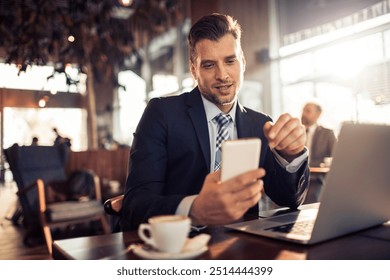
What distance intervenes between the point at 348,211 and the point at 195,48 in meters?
0.82

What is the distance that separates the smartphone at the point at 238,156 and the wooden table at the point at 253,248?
0.54 feet

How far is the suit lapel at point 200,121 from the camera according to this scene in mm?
1312

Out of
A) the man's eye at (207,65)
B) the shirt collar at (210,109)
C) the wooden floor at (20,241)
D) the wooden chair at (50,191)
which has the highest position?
the man's eye at (207,65)

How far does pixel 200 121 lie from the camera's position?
1348 mm

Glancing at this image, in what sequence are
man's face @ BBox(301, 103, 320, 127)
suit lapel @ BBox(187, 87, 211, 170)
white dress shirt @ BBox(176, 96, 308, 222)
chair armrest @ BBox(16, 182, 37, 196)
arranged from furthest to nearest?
man's face @ BBox(301, 103, 320, 127) < chair armrest @ BBox(16, 182, 37, 196) < suit lapel @ BBox(187, 87, 211, 170) < white dress shirt @ BBox(176, 96, 308, 222)

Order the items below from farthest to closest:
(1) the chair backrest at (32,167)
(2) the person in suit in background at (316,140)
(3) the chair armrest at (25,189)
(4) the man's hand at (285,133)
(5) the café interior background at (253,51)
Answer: (2) the person in suit in background at (316,140) < (1) the chair backrest at (32,167) < (3) the chair armrest at (25,189) < (5) the café interior background at (253,51) < (4) the man's hand at (285,133)

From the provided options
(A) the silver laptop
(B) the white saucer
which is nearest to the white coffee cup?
(B) the white saucer

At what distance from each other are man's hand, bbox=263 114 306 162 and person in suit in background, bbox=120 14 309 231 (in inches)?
0.8

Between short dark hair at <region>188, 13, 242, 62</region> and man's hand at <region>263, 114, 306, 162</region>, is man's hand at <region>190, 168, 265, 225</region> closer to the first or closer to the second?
man's hand at <region>263, 114, 306, 162</region>

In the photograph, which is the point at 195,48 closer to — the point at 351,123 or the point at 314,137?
the point at 351,123

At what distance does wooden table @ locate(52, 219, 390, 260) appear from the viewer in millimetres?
717

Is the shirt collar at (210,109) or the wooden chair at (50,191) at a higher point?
the shirt collar at (210,109)

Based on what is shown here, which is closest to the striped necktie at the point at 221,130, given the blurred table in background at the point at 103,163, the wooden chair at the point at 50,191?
the wooden chair at the point at 50,191

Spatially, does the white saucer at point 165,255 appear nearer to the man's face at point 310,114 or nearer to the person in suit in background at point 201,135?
the person in suit in background at point 201,135
